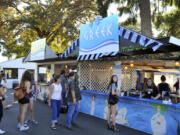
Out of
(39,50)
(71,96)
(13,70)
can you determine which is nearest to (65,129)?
(71,96)

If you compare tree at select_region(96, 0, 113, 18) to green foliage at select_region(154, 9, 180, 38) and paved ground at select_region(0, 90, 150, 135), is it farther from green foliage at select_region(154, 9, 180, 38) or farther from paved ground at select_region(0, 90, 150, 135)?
paved ground at select_region(0, 90, 150, 135)

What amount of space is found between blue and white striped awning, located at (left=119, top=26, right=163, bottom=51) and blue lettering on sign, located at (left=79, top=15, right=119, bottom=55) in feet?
0.71

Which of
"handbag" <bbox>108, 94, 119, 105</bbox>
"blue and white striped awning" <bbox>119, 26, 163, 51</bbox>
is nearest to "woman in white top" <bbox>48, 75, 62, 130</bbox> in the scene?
"handbag" <bbox>108, 94, 119, 105</bbox>

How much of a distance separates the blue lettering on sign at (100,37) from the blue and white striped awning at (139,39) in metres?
0.22

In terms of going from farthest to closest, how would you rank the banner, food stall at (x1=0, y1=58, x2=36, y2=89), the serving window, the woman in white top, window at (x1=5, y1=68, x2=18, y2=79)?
1. window at (x1=5, y1=68, x2=18, y2=79)
2. food stall at (x1=0, y1=58, x2=36, y2=89)
3. the banner
4. the serving window
5. the woman in white top

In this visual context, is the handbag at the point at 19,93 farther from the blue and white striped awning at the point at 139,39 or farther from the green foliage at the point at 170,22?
the green foliage at the point at 170,22

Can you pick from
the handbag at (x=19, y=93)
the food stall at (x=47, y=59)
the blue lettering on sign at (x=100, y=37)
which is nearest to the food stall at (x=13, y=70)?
the food stall at (x=47, y=59)

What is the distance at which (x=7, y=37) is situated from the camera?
20.7 metres

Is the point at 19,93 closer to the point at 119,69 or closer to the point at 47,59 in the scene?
the point at 119,69

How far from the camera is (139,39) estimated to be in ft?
16.1

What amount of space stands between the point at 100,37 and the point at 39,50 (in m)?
4.25

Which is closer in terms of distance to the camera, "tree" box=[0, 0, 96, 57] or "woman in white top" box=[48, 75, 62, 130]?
"woman in white top" box=[48, 75, 62, 130]

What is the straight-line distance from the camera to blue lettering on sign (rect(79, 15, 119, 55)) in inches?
215

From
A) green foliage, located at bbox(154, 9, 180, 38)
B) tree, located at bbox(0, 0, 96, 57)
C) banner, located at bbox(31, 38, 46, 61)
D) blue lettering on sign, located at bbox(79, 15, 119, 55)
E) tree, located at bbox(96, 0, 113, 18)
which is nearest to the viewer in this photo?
blue lettering on sign, located at bbox(79, 15, 119, 55)
